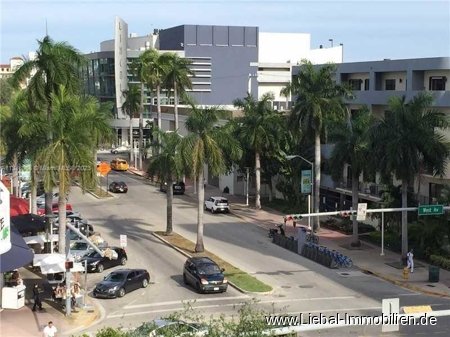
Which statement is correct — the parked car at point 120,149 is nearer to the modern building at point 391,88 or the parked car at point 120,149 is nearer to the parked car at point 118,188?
the parked car at point 118,188

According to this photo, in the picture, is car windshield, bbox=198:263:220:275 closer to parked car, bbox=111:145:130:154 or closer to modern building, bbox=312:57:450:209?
modern building, bbox=312:57:450:209

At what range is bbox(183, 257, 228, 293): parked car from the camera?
115 ft

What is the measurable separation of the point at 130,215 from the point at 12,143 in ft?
58.6

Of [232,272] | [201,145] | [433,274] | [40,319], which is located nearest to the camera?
[40,319]

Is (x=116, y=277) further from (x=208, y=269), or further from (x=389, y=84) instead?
(x=389, y=84)

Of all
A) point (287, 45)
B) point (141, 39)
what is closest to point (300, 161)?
point (287, 45)

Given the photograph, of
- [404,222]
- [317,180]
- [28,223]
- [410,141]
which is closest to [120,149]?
[317,180]

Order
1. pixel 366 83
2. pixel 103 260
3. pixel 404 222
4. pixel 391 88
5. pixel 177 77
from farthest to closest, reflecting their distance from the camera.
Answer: pixel 177 77 < pixel 366 83 < pixel 391 88 < pixel 404 222 < pixel 103 260

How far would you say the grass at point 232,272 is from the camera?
118ft

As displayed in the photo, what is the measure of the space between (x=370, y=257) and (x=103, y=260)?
17543 mm

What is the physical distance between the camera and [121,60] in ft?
382

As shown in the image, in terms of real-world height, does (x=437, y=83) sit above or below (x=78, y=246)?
above

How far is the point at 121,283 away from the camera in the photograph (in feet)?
114

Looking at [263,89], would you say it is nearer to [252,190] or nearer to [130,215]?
[252,190]
